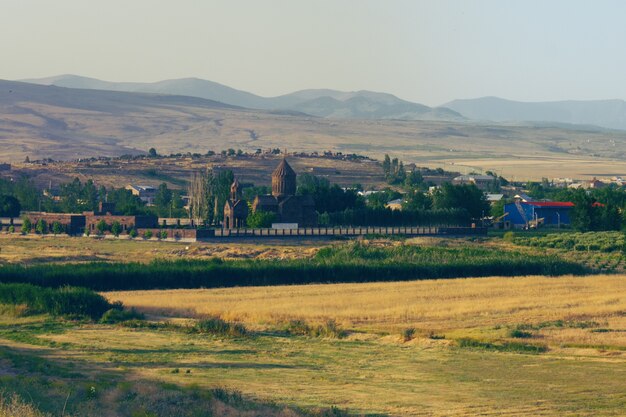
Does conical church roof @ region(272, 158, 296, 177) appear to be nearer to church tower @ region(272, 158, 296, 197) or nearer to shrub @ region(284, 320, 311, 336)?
church tower @ region(272, 158, 296, 197)

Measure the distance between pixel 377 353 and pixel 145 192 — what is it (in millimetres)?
114894

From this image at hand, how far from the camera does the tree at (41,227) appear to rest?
333ft

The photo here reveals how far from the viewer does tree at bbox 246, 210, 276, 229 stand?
103062 millimetres

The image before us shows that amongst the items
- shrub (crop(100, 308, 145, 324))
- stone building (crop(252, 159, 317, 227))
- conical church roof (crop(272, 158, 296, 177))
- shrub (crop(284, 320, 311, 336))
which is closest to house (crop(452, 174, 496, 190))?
conical church roof (crop(272, 158, 296, 177))

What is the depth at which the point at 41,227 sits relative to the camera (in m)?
101

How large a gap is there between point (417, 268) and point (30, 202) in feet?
226

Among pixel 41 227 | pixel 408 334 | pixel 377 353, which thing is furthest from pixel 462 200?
pixel 377 353

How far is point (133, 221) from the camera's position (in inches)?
3952

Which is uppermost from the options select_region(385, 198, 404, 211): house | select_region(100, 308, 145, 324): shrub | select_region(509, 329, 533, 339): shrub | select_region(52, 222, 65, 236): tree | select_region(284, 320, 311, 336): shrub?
select_region(385, 198, 404, 211): house

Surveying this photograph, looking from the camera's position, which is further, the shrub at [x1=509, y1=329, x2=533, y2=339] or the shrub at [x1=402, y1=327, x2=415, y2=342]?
the shrub at [x1=509, y1=329, x2=533, y2=339]

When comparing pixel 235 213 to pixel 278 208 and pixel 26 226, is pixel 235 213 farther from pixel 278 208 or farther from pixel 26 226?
pixel 26 226

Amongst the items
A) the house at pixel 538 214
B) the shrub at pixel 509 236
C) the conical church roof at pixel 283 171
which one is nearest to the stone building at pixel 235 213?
the conical church roof at pixel 283 171

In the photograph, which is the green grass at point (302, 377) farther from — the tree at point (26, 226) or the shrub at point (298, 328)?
the tree at point (26, 226)

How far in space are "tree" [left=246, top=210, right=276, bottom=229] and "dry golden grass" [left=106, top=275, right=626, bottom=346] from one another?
38.6m
